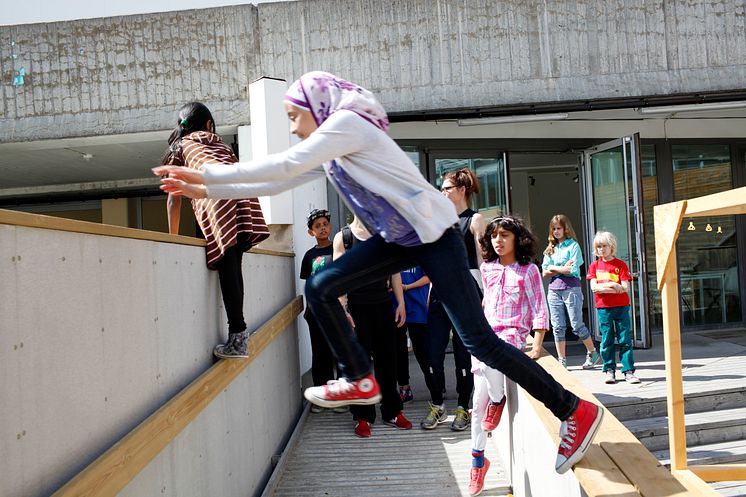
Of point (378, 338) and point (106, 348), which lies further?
point (378, 338)

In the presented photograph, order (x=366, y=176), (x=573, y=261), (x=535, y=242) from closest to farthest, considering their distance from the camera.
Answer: (x=366, y=176)
(x=535, y=242)
(x=573, y=261)

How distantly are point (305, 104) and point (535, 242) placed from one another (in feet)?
7.99

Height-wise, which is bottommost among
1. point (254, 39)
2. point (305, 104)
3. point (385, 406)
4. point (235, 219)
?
point (385, 406)

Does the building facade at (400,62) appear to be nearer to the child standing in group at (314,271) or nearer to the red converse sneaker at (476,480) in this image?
the child standing in group at (314,271)

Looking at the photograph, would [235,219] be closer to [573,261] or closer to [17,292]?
[17,292]

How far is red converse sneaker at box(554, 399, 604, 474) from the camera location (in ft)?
9.56

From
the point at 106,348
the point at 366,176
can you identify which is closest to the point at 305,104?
the point at 366,176

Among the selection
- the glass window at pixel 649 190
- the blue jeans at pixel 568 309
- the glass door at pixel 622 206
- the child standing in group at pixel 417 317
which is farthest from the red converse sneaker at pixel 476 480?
the glass window at pixel 649 190

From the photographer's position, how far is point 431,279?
2750 millimetres

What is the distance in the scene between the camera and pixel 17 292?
171 cm

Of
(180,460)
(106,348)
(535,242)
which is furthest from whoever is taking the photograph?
(535,242)

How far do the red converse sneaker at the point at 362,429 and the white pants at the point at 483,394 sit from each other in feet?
4.87

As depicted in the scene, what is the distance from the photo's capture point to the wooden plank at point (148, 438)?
6.45 ft

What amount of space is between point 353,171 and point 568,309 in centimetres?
480
